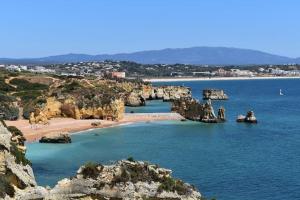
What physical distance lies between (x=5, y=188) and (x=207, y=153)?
35.3 metres

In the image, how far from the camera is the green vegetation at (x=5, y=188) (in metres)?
22.9

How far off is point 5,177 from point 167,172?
22.9 feet

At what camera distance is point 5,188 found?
23.7 meters

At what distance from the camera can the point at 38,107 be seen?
81625 millimetres

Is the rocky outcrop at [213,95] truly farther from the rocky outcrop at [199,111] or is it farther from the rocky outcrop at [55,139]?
the rocky outcrop at [55,139]

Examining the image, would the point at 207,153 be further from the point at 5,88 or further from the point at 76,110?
the point at 5,88

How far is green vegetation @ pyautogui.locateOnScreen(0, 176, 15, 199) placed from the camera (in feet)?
75.0

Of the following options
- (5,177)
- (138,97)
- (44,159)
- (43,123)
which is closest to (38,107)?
(43,123)

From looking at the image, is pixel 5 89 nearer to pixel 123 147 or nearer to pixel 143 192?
pixel 123 147

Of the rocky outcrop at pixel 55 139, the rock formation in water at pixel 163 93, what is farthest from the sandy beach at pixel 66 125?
the rock formation in water at pixel 163 93

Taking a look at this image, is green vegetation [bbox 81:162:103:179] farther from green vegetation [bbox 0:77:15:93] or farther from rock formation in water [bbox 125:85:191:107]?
rock formation in water [bbox 125:85:191:107]

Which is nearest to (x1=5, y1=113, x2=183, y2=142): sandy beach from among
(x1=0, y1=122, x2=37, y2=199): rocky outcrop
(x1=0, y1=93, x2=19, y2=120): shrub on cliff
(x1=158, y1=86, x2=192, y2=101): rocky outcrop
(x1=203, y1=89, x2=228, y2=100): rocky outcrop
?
(x1=0, y1=93, x2=19, y2=120): shrub on cliff

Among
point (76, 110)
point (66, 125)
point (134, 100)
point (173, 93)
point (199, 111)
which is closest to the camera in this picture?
point (66, 125)

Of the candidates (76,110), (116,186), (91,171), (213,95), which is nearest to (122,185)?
(116,186)
